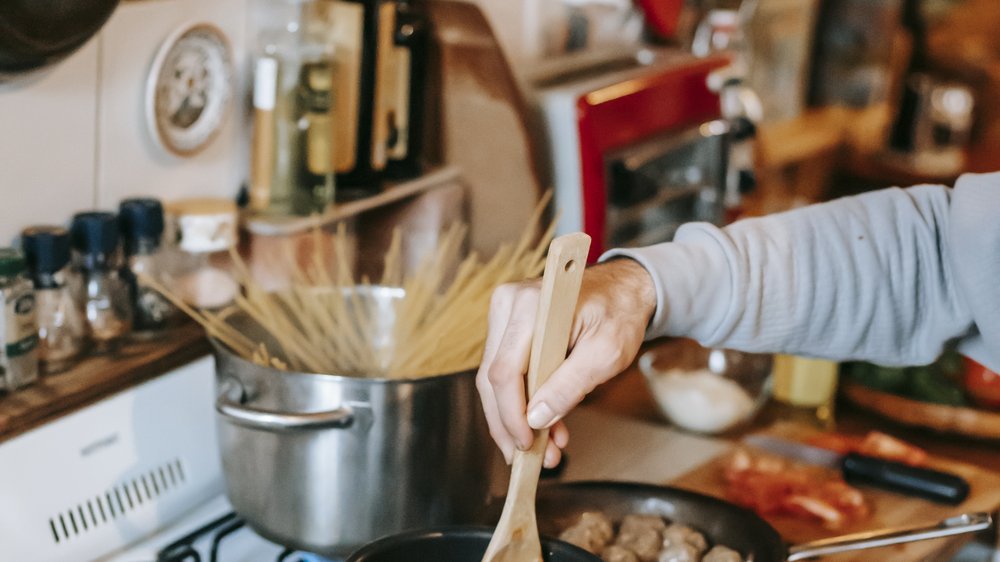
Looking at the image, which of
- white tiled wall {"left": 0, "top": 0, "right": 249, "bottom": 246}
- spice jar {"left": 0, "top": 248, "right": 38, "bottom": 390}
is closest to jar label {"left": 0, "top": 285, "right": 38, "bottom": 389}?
spice jar {"left": 0, "top": 248, "right": 38, "bottom": 390}

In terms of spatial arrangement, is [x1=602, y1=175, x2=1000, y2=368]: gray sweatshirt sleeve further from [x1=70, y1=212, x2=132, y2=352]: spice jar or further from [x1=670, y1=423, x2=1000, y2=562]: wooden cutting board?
[x1=70, y1=212, x2=132, y2=352]: spice jar

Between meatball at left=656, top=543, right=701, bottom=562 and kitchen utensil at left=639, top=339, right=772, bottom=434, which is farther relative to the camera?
kitchen utensil at left=639, top=339, right=772, bottom=434

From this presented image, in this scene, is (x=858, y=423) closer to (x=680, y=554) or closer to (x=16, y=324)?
(x=680, y=554)

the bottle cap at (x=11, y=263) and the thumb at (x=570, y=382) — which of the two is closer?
the thumb at (x=570, y=382)

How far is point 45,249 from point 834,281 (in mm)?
777

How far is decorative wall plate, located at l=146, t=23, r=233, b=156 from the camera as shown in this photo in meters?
1.30

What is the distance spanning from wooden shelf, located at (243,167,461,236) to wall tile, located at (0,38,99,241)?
0.69 feet

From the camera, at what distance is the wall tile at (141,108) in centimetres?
125

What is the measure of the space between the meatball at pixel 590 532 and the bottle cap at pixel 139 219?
0.54 meters

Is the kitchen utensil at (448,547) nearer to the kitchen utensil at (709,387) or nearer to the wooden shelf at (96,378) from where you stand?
the wooden shelf at (96,378)

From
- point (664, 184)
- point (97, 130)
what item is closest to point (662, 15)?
point (664, 184)

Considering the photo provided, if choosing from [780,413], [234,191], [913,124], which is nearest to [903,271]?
[780,413]

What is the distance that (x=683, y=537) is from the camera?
113cm

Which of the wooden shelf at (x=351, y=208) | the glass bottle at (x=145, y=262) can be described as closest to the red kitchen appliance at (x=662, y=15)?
the wooden shelf at (x=351, y=208)
